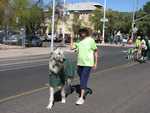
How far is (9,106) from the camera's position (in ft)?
35.0

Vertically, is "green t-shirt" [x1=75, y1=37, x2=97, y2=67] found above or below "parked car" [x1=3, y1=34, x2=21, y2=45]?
above

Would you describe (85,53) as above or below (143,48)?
above

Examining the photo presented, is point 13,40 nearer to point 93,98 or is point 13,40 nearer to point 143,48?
point 143,48

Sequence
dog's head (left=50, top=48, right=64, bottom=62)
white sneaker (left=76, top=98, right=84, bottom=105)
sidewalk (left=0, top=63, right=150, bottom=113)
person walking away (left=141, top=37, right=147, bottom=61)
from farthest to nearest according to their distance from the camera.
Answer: person walking away (left=141, top=37, right=147, bottom=61) → white sneaker (left=76, top=98, right=84, bottom=105) → dog's head (left=50, top=48, right=64, bottom=62) → sidewalk (left=0, top=63, right=150, bottom=113)

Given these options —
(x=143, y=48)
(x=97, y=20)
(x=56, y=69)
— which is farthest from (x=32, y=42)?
(x=56, y=69)

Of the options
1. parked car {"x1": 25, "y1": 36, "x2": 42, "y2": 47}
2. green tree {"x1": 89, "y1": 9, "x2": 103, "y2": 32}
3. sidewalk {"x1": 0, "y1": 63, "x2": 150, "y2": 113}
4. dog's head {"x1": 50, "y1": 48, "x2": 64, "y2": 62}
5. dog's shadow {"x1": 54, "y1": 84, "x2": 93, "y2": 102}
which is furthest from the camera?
green tree {"x1": 89, "y1": 9, "x2": 103, "y2": 32}

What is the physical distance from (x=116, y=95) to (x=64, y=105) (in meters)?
2.48

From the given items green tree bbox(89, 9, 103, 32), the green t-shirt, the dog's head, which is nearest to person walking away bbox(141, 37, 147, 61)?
the green t-shirt

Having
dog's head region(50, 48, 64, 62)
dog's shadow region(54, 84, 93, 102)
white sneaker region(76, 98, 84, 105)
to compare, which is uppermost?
dog's head region(50, 48, 64, 62)

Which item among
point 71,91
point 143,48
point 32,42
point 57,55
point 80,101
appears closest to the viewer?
point 57,55

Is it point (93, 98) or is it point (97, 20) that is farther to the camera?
point (97, 20)

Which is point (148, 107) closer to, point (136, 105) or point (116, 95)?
point (136, 105)

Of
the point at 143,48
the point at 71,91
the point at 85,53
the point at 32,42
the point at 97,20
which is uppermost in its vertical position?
the point at 97,20

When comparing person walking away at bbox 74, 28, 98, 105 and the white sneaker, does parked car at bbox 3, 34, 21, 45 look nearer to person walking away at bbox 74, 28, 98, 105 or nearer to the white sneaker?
person walking away at bbox 74, 28, 98, 105
